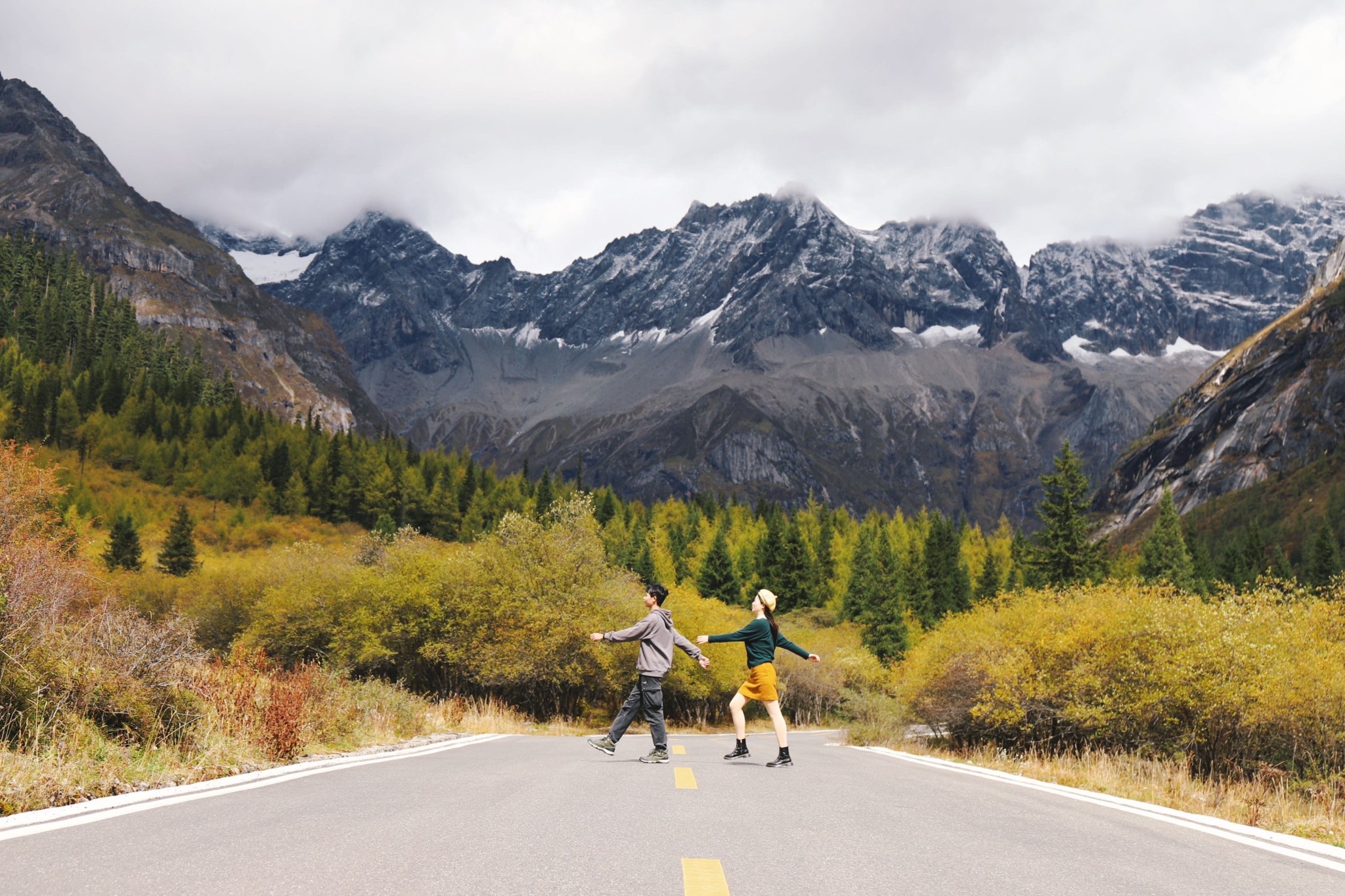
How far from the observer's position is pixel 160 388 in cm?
13450

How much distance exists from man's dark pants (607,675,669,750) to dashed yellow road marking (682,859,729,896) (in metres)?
6.93

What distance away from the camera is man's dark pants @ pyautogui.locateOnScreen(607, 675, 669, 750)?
12445 mm

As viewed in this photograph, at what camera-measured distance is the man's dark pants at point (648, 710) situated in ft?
40.8

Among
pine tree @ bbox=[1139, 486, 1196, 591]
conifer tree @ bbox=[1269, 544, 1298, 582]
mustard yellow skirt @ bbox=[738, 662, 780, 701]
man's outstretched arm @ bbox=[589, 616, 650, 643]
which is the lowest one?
conifer tree @ bbox=[1269, 544, 1298, 582]

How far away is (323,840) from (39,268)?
21433 centimetres

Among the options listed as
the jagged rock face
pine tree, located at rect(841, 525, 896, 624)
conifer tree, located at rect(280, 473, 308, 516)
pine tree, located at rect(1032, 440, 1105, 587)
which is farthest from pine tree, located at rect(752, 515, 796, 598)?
the jagged rock face

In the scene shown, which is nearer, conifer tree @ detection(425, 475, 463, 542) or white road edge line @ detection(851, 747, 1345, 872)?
white road edge line @ detection(851, 747, 1345, 872)

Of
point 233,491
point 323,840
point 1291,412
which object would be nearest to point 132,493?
point 233,491

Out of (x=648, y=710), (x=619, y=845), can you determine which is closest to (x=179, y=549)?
(x=648, y=710)

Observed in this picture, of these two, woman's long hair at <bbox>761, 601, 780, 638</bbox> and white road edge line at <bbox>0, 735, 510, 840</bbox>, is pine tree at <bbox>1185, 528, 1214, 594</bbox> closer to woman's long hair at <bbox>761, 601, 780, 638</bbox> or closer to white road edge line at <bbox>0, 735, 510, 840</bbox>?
woman's long hair at <bbox>761, 601, 780, 638</bbox>

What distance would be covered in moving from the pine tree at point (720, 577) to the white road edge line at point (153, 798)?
7840cm

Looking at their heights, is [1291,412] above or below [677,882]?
above

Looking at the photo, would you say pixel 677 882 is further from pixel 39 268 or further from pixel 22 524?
pixel 39 268

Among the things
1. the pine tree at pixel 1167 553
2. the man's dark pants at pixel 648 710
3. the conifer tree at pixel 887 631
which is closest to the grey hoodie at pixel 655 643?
the man's dark pants at pixel 648 710
